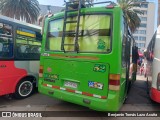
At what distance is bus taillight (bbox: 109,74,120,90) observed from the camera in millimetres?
4402

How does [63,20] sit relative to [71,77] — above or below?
above

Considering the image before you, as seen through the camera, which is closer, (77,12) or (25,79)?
(77,12)

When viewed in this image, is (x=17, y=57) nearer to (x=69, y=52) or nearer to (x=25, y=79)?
(x=25, y=79)

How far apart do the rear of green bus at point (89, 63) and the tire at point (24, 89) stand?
1.24 metres

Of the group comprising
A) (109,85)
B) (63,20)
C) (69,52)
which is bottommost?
(109,85)

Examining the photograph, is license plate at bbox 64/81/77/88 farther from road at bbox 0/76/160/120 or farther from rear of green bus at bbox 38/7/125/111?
road at bbox 0/76/160/120

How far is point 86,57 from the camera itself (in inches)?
188

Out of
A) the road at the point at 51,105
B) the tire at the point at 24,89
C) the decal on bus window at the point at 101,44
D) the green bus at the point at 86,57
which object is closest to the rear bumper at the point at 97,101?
the green bus at the point at 86,57

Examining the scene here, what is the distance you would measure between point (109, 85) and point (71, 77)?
1101 millimetres

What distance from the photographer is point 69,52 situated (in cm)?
511

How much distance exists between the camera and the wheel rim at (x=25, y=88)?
21.6 feet

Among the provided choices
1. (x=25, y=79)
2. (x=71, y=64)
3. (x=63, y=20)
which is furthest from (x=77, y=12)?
(x=25, y=79)

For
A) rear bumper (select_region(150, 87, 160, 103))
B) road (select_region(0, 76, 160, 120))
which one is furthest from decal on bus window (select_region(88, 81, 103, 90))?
rear bumper (select_region(150, 87, 160, 103))

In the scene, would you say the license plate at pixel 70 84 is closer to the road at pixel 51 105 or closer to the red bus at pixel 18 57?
the road at pixel 51 105
